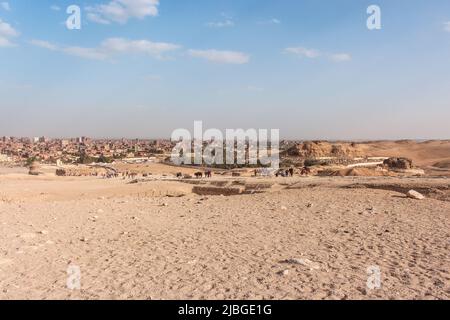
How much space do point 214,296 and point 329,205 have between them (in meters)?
11.1

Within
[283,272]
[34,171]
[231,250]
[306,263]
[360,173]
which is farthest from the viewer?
[34,171]

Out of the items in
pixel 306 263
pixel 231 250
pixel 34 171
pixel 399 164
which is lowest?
pixel 34 171

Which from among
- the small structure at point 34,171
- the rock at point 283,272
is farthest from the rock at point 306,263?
the small structure at point 34,171

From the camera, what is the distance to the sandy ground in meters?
7.45

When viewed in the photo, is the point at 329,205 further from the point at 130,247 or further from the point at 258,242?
the point at 130,247

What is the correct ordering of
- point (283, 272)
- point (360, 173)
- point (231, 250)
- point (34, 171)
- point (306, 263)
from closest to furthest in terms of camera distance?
1. point (283, 272)
2. point (306, 263)
3. point (231, 250)
4. point (360, 173)
5. point (34, 171)

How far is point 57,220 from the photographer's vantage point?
1513cm

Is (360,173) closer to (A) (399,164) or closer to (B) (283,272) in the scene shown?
(A) (399,164)

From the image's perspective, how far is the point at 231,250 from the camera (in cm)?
1030

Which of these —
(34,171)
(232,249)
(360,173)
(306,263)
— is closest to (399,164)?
(360,173)

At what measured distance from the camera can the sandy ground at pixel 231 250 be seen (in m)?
7.45

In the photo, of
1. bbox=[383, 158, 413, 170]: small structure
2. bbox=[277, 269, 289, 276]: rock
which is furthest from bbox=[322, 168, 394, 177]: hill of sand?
bbox=[277, 269, 289, 276]: rock

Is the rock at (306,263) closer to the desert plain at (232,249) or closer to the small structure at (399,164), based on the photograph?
the desert plain at (232,249)

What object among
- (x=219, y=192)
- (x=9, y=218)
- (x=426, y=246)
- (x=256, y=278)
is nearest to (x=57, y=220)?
(x=9, y=218)
